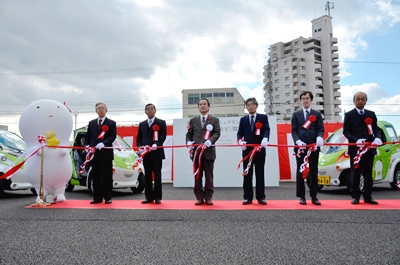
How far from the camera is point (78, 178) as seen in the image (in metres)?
7.66

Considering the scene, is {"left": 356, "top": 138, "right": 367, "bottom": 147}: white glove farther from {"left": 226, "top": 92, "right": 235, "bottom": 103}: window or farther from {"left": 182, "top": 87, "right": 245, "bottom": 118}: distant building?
{"left": 226, "top": 92, "right": 235, "bottom": 103}: window

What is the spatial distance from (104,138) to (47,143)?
909 millimetres

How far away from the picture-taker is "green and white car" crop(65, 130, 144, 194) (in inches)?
281

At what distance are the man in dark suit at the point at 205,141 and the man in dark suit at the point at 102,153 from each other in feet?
4.60

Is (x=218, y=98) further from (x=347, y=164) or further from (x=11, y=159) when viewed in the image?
(x=11, y=159)

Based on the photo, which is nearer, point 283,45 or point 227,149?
point 227,149

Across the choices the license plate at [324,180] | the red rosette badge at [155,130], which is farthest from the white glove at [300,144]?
the license plate at [324,180]

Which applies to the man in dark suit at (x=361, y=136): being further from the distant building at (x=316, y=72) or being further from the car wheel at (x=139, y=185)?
the distant building at (x=316, y=72)

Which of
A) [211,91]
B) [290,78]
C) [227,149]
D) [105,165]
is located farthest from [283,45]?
[105,165]

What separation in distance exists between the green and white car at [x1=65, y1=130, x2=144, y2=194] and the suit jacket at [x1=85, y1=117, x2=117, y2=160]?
1.20 m

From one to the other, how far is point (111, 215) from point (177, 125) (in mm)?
5736

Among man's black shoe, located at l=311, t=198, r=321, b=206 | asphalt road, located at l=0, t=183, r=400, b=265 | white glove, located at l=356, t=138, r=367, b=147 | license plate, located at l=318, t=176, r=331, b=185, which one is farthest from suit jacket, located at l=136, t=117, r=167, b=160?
license plate, located at l=318, t=176, r=331, b=185

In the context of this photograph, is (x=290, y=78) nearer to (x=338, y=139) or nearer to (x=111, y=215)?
(x=338, y=139)

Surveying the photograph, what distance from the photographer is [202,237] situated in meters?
3.00
